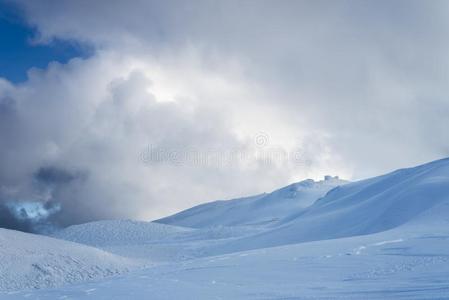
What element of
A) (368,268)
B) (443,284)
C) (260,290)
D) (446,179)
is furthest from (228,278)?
(446,179)

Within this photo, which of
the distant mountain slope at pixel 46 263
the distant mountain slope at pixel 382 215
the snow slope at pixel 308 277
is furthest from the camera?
the distant mountain slope at pixel 382 215

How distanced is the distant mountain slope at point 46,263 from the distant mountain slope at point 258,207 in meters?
73.6

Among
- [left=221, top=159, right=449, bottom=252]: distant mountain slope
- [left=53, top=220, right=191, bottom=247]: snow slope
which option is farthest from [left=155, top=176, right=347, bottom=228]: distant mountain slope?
[left=221, top=159, right=449, bottom=252]: distant mountain slope

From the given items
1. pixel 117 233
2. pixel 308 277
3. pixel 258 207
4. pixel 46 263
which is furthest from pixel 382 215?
pixel 258 207

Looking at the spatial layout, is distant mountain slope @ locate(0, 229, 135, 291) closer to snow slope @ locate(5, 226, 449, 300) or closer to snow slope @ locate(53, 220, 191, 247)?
snow slope @ locate(5, 226, 449, 300)

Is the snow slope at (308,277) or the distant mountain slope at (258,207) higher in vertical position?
the distant mountain slope at (258,207)

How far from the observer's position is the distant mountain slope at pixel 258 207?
103 metres

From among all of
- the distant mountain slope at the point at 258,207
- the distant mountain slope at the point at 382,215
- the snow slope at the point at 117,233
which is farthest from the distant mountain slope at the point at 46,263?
the distant mountain slope at the point at 258,207

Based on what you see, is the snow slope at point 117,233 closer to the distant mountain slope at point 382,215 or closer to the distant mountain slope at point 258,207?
the distant mountain slope at point 382,215

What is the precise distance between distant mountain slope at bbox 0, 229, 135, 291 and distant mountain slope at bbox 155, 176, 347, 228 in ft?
242

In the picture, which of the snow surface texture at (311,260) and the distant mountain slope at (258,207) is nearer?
the snow surface texture at (311,260)

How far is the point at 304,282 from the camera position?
13688mm

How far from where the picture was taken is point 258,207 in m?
112

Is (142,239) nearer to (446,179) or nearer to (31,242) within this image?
(31,242)
